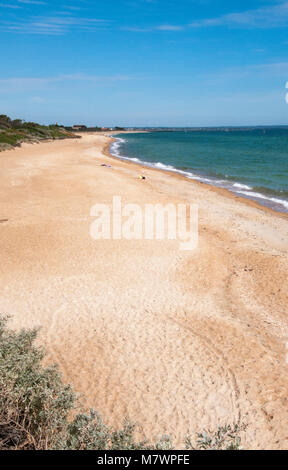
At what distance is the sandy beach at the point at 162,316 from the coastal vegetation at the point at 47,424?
3.76 feet

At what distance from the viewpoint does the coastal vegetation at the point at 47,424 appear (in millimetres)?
4344

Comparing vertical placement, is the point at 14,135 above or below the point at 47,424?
above

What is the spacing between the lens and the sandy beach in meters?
6.04

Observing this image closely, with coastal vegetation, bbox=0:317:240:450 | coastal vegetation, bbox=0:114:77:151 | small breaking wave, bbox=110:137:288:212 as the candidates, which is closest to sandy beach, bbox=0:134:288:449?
coastal vegetation, bbox=0:317:240:450

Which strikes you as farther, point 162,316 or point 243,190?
point 243,190

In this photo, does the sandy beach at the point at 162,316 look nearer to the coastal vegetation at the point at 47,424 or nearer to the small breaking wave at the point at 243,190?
the coastal vegetation at the point at 47,424

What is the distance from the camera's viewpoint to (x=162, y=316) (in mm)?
8602

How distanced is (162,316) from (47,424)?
437cm

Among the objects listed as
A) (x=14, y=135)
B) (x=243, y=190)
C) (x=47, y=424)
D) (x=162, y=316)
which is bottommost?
(x=162, y=316)

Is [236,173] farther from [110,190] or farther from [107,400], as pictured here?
[107,400]

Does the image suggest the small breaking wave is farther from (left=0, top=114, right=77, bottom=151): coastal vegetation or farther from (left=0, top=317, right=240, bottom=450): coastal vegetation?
(left=0, top=114, right=77, bottom=151): coastal vegetation

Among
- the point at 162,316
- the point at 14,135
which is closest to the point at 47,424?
the point at 162,316

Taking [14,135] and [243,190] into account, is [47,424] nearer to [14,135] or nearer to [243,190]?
[243,190]
